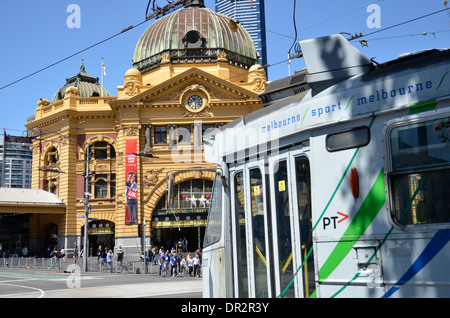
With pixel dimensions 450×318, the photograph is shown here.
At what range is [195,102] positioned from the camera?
149 feet

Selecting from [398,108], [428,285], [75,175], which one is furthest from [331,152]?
[75,175]

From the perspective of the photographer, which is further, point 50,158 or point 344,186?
point 50,158

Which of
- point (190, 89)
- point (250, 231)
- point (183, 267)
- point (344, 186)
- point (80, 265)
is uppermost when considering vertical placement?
point (190, 89)

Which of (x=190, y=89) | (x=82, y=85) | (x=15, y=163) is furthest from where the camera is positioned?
(x=15, y=163)

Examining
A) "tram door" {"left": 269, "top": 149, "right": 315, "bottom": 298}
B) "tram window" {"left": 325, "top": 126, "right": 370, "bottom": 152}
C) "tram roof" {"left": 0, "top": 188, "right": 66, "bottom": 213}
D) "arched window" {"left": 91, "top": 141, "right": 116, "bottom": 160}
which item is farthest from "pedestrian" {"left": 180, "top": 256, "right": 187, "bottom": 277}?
"tram window" {"left": 325, "top": 126, "right": 370, "bottom": 152}

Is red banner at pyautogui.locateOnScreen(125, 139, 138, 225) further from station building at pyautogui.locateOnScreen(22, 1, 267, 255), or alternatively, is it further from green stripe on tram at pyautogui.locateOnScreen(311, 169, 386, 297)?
green stripe on tram at pyautogui.locateOnScreen(311, 169, 386, 297)

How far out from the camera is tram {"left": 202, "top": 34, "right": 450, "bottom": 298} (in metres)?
4.37

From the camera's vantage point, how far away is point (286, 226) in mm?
5613

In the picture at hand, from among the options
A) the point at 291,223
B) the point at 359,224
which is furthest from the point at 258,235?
the point at 359,224

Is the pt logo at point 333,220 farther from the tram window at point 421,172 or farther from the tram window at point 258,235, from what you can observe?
the tram window at point 258,235

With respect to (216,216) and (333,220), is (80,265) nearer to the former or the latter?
(216,216)

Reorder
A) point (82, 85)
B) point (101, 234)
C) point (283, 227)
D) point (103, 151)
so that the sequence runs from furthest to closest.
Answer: point (82, 85) → point (103, 151) → point (101, 234) → point (283, 227)

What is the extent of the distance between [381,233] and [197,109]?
134ft

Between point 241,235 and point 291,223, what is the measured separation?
3.33ft
